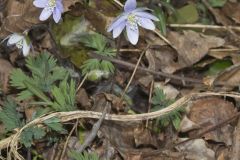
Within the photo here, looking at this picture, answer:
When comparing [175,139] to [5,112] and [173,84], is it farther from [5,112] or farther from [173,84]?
[5,112]

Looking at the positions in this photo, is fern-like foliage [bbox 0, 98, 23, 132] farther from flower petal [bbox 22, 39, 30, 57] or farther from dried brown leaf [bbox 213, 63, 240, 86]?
dried brown leaf [bbox 213, 63, 240, 86]

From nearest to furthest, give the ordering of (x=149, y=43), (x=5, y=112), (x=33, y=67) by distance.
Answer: (x=5, y=112)
(x=33, y=67)
(x=149, y=43)

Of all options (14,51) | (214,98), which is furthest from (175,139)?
(14,51)

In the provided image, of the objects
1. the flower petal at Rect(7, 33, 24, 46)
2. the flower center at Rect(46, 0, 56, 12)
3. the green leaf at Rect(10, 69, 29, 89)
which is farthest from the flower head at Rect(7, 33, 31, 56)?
the flower center at Rect(46, 0, 56, 12)

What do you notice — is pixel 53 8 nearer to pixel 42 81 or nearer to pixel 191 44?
pixel 42 81

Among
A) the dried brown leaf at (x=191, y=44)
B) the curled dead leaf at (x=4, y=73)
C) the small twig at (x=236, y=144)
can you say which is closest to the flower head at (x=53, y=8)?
the curled dead leaf at (x=4, y=73)

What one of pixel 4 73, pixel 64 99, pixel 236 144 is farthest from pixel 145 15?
pixel 4 73

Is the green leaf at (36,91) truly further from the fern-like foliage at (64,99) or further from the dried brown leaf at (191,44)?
the dried brown leaf at (191,44)

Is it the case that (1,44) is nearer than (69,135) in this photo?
No

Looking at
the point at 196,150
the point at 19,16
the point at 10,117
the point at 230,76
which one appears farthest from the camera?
the point at 19,16
